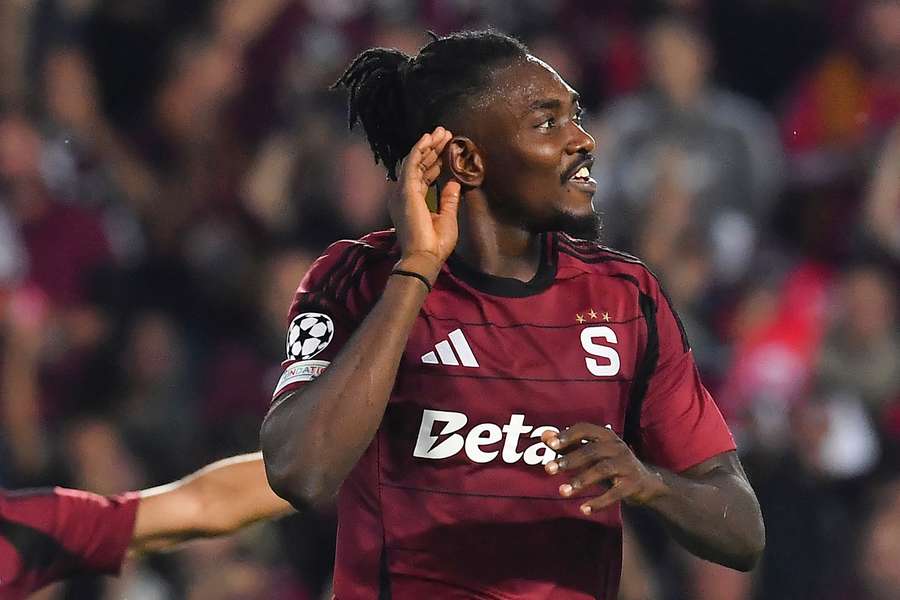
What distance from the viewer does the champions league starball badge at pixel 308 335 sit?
3.04 m

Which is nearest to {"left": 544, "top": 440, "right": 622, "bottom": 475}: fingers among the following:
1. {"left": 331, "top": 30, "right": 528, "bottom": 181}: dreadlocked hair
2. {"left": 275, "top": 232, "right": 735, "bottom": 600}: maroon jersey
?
{"left": 275, "top": 232, "right": 735, "bottom": 600}: maroon jersey

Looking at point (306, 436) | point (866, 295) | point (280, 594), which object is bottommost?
point (280, 594)

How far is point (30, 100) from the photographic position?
837 centimetres

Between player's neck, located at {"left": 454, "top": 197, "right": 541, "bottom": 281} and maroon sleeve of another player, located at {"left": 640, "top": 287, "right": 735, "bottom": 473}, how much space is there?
0.26m

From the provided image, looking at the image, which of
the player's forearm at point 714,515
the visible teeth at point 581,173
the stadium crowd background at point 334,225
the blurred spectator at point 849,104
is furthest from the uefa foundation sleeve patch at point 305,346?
the blurred spectator at point 849,104

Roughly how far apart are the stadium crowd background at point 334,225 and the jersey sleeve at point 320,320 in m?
2.97

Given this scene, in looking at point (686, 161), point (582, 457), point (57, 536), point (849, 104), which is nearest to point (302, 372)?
point (582, 457)

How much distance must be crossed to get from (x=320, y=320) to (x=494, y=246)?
0.38 metres

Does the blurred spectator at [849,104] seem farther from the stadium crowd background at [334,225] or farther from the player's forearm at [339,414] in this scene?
the player's forearm at [339,414]

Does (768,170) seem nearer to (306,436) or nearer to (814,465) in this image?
(814,465)

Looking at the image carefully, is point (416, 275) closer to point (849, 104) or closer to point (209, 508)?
point (209, 508)

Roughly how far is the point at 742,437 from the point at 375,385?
352 centimetres

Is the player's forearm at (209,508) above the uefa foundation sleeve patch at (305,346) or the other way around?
the other way around

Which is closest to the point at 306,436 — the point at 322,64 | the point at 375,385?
Result: the point at 375,385
